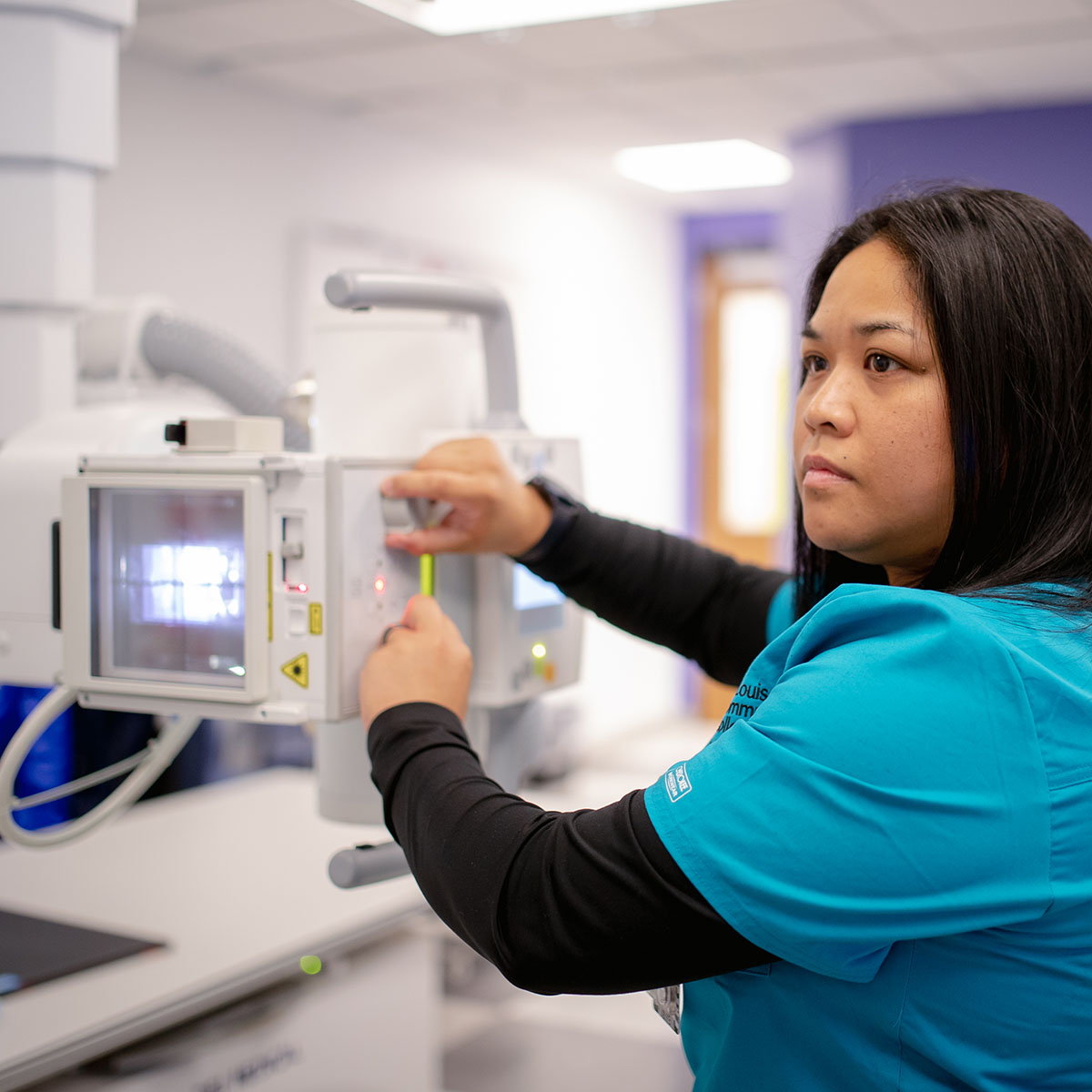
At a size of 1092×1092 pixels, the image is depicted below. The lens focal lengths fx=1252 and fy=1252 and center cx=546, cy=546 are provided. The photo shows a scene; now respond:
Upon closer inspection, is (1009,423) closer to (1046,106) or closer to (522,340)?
(1046,106)

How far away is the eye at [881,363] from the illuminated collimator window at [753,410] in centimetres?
556

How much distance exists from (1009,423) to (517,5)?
273cm

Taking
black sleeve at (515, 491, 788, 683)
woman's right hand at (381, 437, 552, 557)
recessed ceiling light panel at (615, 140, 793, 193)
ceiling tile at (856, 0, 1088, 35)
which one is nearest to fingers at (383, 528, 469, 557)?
woman's right hand at (381, 437, 552, 557)

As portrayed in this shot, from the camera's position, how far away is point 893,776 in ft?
2.39

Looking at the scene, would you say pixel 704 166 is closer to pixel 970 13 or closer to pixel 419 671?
pixel 970 13

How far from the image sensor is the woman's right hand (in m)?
1.18

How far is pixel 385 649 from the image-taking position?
1.10 meters

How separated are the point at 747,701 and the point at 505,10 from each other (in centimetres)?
279

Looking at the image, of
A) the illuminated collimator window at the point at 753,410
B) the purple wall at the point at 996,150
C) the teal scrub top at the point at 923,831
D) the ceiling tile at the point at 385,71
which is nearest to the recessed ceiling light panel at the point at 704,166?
the purple wall at the point at 996,150

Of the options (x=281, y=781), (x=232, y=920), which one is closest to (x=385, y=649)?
(x=232, y=920)

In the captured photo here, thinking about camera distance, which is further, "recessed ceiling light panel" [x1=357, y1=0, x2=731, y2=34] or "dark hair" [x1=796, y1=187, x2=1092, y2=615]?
"recessed ceiling light panel" [x1=357, y1=0, x2=731, y2=34]

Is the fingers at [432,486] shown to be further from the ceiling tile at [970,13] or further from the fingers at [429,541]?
the ceiling tile at [970,13]

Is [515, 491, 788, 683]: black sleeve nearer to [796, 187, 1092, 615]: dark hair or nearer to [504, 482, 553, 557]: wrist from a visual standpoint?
[504, 482, 553, 557]: wrist

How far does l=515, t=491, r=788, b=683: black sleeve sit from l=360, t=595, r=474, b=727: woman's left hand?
0.23m
